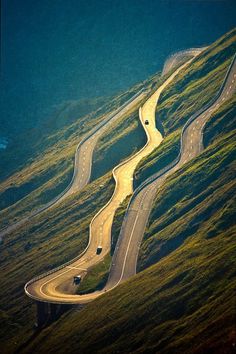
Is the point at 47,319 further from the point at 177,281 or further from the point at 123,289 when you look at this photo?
the point at 177,281

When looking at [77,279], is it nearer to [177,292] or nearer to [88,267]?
[88,267]

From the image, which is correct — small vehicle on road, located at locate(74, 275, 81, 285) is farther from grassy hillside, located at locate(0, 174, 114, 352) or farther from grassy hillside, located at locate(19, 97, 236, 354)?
grassy hillside, located at locate(0, 174, 114, 352)

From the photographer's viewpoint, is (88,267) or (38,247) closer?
(88,267)

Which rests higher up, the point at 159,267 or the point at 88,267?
the point at 88,267

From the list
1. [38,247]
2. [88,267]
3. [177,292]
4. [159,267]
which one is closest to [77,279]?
[88,267]

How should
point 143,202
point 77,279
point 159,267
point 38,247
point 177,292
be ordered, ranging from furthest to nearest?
point 38,247
point 143,202
point 77,279
point 159,267
point 177,292

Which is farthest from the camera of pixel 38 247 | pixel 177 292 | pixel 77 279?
pixel 38 247

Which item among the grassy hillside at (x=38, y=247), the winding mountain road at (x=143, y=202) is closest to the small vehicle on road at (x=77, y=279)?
the winding mountain road at (x=143, y=202)

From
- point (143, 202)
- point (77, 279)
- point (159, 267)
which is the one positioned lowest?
point (159, 267)
